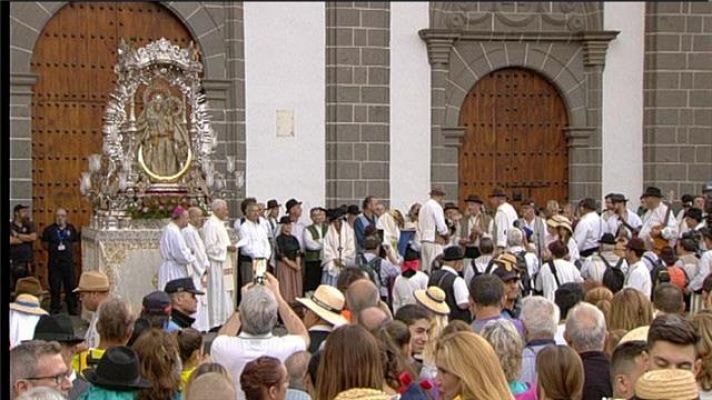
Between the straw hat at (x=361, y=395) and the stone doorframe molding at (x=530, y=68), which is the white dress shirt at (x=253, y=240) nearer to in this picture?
the stone doorframe molding at (x=530, y=68)

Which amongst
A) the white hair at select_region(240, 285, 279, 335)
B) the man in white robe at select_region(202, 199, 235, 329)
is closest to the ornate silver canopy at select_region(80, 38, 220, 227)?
the man in white robe at select_region(202, 199, 235, 329)

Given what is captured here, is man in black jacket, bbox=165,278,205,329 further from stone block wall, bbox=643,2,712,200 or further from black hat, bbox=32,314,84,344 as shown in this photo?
stone block wall, bbox=643,2,712,200

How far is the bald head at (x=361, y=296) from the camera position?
7.04 metres

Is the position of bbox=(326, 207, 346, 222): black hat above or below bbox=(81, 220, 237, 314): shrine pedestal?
above

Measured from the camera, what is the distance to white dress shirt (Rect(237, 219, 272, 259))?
15.1m

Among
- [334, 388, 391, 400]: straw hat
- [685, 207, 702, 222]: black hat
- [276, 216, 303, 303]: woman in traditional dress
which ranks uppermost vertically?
[685, 207, 702, 222]: black hat

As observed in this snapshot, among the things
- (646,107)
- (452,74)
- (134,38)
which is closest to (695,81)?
(646,107)

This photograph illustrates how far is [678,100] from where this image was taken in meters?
19.9

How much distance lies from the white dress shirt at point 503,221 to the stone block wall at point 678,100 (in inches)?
171

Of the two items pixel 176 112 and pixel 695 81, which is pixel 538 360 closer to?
pixel 176 112

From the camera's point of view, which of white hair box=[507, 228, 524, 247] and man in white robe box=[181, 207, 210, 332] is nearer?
white hair box=[507, 228, 524, 247]

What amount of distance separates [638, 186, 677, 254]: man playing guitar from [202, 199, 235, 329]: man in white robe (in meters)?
5.36

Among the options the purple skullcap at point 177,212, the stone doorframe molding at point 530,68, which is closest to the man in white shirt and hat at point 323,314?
the purple skullcap at point 177,212

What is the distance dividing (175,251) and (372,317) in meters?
7.38
